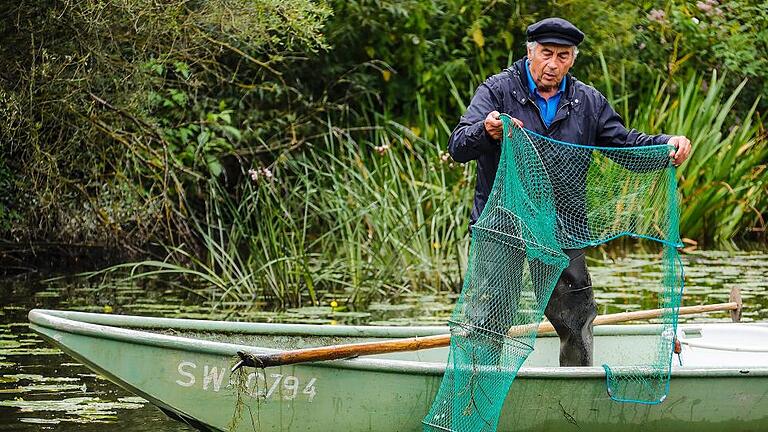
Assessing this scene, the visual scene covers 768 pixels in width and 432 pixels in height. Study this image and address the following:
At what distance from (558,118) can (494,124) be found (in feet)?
1.60

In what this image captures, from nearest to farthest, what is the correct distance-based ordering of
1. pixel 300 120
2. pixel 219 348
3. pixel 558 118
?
pixel 219 348 < pixel 558 118 < pixel 300 120

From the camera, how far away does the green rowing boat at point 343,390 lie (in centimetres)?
572

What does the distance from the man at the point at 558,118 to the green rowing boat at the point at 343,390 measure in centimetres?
31

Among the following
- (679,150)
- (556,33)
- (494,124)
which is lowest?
(679,150)

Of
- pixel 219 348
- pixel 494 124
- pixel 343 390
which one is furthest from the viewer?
pixel 343 390

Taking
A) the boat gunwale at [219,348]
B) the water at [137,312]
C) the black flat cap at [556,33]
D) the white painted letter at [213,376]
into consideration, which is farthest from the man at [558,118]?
the water at [137,312]

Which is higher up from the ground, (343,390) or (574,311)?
(574,311)

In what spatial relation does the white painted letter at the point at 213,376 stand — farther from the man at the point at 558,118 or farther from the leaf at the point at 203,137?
the leaf at the point at 203,137

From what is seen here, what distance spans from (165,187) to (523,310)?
172 inches

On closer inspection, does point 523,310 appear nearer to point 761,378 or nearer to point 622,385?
point 622,385

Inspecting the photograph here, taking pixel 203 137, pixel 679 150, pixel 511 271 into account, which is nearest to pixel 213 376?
pixel 511 271

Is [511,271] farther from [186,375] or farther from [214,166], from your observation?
[214,166]

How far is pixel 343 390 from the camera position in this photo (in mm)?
5824

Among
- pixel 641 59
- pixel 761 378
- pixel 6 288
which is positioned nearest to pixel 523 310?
pixel 761 378
